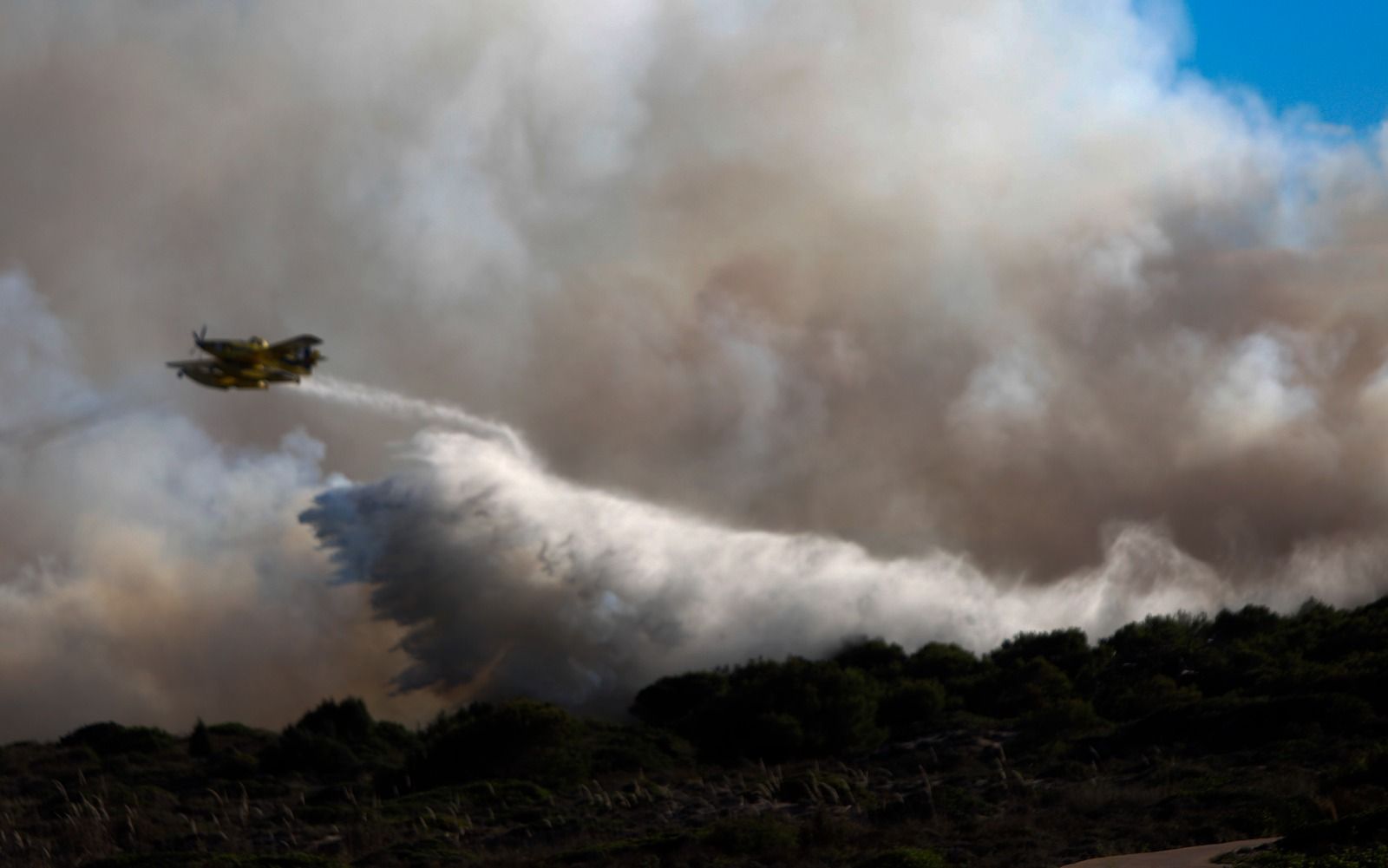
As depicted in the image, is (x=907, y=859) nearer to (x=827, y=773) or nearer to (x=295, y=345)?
(x=827, y=773)

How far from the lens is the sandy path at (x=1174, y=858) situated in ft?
100

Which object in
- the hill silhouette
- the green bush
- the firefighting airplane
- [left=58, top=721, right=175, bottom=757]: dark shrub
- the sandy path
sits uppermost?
the firefighting airplane

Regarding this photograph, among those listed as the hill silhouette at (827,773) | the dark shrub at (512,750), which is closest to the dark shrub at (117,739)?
the hill silhouette at (827,773)

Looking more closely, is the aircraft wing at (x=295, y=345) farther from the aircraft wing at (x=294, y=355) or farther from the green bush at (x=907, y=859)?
the green bush at (x=907, y=859)

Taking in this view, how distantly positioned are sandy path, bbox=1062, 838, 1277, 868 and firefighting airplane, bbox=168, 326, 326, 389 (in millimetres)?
55786

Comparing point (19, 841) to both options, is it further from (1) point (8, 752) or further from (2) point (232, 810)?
(1) point (8, 752)

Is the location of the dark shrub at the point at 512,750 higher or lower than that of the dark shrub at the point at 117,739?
lower

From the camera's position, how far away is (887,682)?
97.5m

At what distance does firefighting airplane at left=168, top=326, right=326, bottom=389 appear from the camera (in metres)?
72.9

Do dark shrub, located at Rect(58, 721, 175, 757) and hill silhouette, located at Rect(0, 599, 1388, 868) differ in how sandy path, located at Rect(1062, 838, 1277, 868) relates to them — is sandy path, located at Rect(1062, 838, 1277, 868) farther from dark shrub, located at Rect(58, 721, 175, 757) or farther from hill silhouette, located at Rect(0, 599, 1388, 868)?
dark shrub, located at Rect(58, 721, 175, 757)

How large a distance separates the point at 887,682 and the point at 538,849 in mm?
55601

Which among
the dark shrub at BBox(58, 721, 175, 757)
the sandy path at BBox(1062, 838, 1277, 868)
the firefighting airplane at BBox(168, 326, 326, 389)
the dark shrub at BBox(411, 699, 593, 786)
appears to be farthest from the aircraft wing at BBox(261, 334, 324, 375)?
the sandy path at BBox(1062, 838, 1277, 868)

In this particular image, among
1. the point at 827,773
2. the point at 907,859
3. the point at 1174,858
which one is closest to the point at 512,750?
the point at 827,773

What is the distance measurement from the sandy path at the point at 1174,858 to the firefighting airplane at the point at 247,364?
55786 mm
